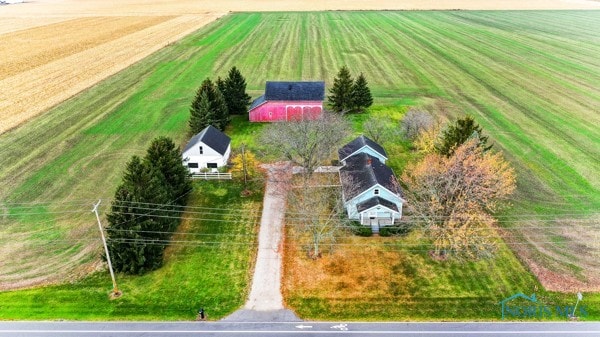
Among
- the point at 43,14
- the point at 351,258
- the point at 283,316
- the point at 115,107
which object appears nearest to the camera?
the point at 283,316

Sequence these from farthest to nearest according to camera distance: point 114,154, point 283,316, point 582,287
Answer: point 114,154 < point 582,287 < point 283,316

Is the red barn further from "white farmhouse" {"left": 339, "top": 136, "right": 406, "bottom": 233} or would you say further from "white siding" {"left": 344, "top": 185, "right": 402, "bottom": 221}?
"white siding" {"left": 344, "top": 185, "right": 402, "bottom": 221}

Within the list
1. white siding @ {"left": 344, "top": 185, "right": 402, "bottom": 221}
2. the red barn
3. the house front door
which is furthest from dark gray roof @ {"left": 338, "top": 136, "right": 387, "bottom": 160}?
the red barn

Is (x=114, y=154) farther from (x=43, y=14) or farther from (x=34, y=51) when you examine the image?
(x=43, y=14)

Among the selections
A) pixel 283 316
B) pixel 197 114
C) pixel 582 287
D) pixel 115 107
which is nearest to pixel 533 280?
pixel 582 287

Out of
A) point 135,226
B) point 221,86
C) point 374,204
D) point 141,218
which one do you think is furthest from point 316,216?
point 221,86

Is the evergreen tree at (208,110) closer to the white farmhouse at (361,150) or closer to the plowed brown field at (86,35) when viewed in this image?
the white farmhouse at (361,150)
